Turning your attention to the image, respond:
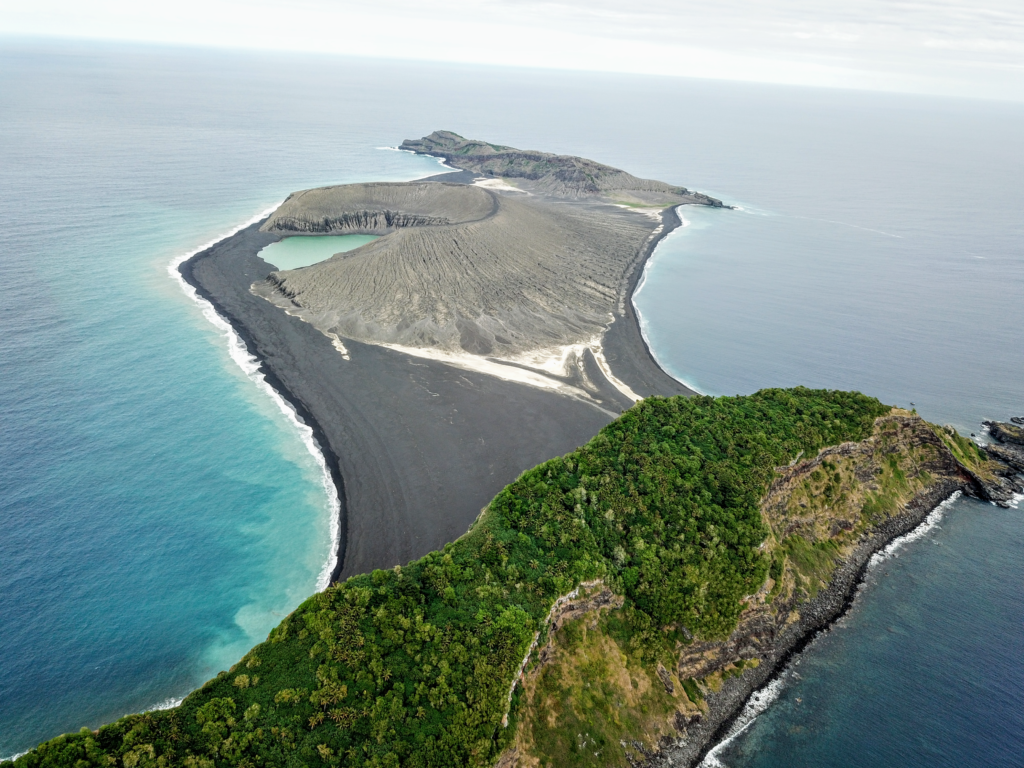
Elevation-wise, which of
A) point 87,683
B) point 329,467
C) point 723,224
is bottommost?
point 87,683

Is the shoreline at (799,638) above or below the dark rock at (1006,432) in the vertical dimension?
below

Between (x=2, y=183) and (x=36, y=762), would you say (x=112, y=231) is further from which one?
(x=36, y=762)


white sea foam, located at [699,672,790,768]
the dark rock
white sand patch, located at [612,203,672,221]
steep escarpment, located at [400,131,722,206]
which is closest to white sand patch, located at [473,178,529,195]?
steep escarpment, located at [400,131,722,206]

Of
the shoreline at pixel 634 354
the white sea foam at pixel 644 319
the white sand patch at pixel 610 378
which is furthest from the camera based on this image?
the white sea foam at pixel 644 319

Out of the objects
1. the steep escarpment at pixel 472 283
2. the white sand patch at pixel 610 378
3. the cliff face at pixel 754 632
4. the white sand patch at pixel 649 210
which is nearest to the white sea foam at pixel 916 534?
the cliff face at pixel 754 632

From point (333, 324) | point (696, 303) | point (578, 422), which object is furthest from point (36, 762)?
point (696, 303)

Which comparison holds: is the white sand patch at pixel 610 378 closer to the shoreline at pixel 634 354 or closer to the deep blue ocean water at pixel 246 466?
the shoreline at pixel 634 354

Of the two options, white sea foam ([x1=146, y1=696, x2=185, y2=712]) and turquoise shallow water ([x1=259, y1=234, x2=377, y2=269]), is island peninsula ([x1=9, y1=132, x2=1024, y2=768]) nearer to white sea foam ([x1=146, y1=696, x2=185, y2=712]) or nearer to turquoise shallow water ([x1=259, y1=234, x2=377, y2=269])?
white sea foam ([x1=146, y1=696, x2=185, y2=712])
